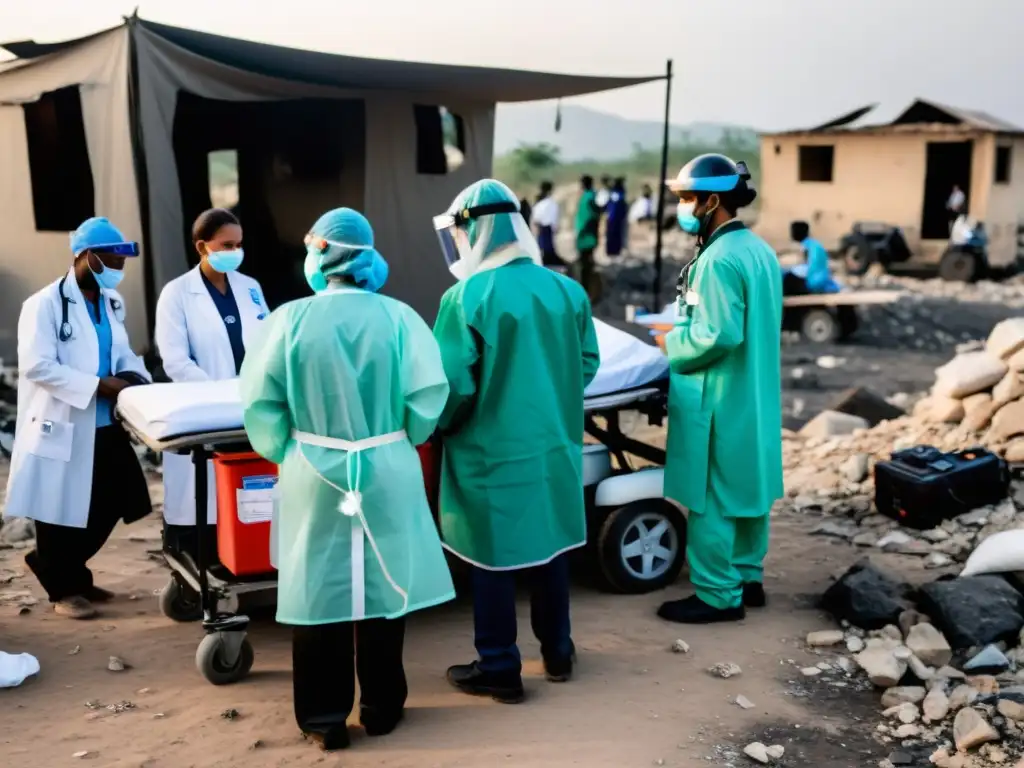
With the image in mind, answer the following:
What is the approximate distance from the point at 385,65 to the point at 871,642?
21.5 feet

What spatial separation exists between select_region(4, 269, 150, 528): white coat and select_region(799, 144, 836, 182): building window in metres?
19.6

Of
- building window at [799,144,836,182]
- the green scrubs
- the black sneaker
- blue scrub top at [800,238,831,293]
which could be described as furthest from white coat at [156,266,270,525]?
building window at [799,144,836,182]

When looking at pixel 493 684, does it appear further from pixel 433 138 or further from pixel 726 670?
pixel 433 138

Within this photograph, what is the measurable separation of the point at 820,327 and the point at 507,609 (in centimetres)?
1040

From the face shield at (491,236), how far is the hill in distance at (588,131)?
106173 mm

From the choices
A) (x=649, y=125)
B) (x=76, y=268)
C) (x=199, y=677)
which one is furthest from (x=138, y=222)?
(x=649, y=125)

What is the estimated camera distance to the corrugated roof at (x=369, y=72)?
852 cm

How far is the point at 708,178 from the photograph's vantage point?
471 cm

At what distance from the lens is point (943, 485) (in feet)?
19.8

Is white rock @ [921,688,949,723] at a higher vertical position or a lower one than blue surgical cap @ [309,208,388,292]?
lower

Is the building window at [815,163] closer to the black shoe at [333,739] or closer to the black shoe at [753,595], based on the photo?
the black shoe at [753,595]

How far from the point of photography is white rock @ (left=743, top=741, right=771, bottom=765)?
3.66 metres

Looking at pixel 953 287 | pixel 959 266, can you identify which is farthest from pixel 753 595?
pixel 959 266

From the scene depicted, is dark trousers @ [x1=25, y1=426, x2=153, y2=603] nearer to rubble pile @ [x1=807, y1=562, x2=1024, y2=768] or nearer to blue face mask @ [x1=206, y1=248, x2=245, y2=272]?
blue face mask @ [x1=206, y1=248, x2=245, y2=272]
